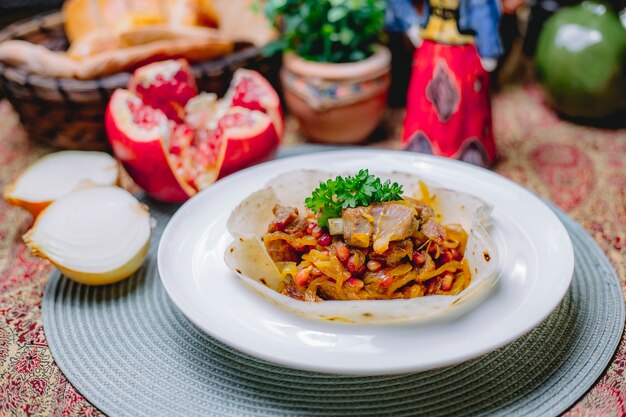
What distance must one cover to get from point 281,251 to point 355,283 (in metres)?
0.19

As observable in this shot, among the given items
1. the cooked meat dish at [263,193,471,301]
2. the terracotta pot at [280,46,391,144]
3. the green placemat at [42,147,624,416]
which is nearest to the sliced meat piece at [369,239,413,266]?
the cooked meat dish at [263,193,471,301]

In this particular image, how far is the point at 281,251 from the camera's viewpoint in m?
1.26

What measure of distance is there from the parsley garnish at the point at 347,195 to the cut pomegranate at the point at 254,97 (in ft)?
2.19

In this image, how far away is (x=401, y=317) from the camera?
1061 mm

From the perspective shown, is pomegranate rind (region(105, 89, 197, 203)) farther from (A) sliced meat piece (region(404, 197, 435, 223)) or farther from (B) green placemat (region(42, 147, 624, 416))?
(A) sliced meat piece (region(404, 197, 435, 223))

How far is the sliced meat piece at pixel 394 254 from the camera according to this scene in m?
1.17

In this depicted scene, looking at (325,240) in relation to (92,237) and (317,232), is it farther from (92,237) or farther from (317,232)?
(92,237)

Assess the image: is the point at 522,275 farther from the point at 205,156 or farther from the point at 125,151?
the point at 125,151

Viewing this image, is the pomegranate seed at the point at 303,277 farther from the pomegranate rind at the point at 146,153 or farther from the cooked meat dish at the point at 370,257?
the pomegranate rind at the point at 146,153

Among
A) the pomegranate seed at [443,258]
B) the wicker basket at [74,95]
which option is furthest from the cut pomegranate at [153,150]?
the pomegranate seed at [443,258]

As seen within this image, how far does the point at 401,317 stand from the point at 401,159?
64 centimetres

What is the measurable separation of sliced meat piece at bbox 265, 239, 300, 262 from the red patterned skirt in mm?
906

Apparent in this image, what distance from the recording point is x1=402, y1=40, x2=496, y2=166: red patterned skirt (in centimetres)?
→ 187

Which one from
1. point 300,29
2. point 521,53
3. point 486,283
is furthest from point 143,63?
point 521,53
